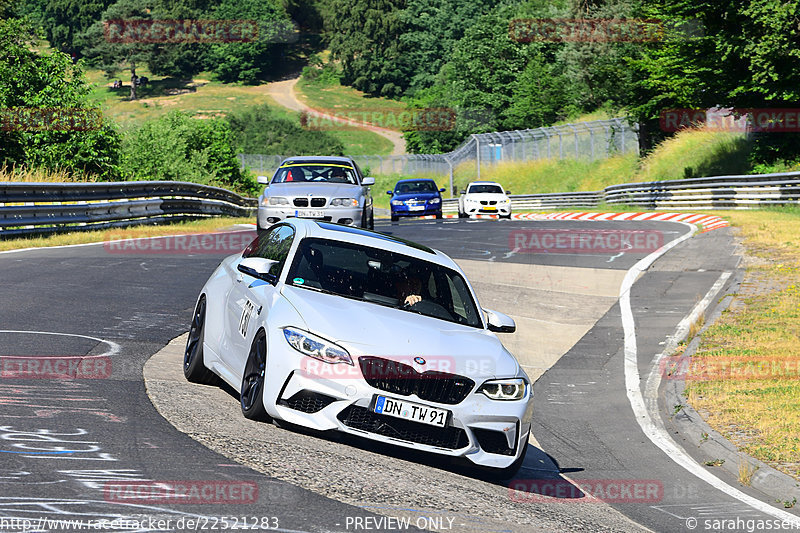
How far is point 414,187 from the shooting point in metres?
38.2

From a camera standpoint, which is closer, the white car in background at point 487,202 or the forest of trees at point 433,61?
the forest of trees at point 433,61

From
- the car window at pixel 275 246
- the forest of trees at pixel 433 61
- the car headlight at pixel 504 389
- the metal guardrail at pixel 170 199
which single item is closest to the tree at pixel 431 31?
the forest of trees at pixel 433 61

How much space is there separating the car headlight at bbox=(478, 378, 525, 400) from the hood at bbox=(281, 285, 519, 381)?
5cm

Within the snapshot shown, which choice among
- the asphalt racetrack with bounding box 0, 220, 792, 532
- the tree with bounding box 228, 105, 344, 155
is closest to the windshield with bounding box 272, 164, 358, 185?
the asphalt racetrack with bounding box 0, 220, 792, 532

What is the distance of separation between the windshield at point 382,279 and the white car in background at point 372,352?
0.04 feet

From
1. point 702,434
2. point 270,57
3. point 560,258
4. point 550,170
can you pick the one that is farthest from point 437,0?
point 702,434

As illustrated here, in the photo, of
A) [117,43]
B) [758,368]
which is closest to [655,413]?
[758,368]

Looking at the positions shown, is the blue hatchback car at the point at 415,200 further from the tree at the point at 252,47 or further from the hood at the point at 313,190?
the tree at the point at 252,47

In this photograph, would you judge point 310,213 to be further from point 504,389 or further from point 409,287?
point 504,389

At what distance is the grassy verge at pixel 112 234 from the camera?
20.8 meters

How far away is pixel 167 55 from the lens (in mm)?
156625

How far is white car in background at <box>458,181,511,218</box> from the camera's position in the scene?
130 feet

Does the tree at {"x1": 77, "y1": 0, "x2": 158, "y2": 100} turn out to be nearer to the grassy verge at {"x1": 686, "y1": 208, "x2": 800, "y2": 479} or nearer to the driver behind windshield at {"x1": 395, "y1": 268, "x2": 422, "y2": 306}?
the grassy verge at {"x1": 686, "y1": 208, "x2": 800, "y2": 479}

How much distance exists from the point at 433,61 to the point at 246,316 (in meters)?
136
